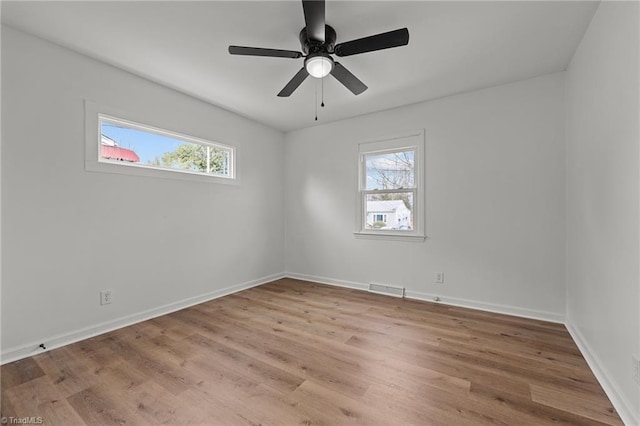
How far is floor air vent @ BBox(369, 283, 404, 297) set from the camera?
381 centimetres

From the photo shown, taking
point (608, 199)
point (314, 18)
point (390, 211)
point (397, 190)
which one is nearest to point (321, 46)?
point (314, 18)

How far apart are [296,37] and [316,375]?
105 inches

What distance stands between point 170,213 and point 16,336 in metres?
1.60

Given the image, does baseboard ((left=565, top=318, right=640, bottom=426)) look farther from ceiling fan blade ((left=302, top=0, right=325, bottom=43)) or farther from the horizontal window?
the horizontal window

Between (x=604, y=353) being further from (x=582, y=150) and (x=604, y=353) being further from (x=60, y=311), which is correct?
(x=60, y=311)

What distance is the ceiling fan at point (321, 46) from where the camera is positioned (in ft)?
5.75

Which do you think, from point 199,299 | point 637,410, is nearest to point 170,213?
point 199,299

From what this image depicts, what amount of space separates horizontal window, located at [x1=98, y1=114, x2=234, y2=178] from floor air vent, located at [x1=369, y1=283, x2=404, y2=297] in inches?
105

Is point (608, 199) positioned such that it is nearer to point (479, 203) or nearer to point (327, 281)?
point (479, 203)

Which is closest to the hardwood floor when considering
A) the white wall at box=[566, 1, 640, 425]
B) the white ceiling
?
the white wall at box=[566, 1, 640, 425]

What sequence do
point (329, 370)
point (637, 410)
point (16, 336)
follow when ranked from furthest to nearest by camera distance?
1. point (16, 336)
2. point (329, 370)
3. point (637, 410)

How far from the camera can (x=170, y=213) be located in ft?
10.8

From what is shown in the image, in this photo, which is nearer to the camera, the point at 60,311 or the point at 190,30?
the point at 190,30

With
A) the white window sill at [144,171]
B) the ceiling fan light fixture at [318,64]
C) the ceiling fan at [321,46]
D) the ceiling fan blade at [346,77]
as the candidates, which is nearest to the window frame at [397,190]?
the ceiling fan blade at [346,77]
